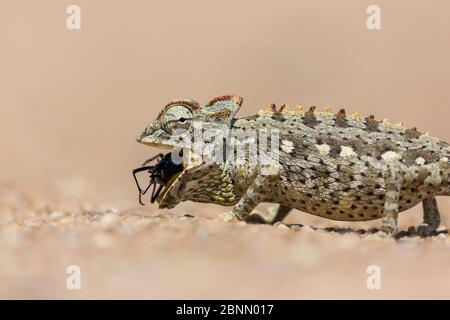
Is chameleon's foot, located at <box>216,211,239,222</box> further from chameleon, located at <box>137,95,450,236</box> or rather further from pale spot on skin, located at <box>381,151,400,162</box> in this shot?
pale spot on skin, located at <box>381,151,400,162</box>

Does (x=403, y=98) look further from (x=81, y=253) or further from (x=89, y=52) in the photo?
(x=81, y=253)

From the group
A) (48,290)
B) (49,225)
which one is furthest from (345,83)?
(48,290)

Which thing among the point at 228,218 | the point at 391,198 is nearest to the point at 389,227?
the point at 391,198

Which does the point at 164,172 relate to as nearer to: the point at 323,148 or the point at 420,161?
the point at 323,148

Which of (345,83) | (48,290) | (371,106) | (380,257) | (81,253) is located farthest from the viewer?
(345,83)

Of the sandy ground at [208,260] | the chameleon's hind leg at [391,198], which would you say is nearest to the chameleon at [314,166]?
the chameleon's hind leg at [391,198]

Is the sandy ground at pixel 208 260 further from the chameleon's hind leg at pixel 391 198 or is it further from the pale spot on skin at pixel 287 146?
the pale spot on skin at pixel 287 146
